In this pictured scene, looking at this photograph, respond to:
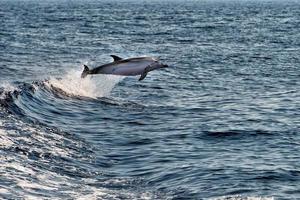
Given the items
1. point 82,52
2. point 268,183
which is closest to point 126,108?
point 268,183

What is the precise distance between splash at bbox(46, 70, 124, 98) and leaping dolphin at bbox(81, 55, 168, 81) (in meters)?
8.25

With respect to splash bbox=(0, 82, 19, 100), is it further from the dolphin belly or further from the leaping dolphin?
the dolphin belly

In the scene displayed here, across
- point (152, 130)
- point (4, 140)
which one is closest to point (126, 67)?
point (152, 130)

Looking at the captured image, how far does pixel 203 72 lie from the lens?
138 feet

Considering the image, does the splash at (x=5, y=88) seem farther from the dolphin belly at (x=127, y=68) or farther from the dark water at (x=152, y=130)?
the dolphin belly at (x=127, y=68)

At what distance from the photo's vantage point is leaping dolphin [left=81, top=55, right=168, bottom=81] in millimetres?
23062

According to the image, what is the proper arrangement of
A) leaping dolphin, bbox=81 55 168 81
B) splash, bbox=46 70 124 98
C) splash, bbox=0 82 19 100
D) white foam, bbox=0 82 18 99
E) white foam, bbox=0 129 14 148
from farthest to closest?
1. splash, bbox=46 70 124 98
2. splash, bbox=0 82 19 100
3. white foam, bbox=0 82 18 99
4. leaping dolphin, bbox=81 55 168 81
5. white foam, bbox=0 129 14 148

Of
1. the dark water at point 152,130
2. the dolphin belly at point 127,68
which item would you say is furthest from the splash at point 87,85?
the dolphin belly at point 127,68

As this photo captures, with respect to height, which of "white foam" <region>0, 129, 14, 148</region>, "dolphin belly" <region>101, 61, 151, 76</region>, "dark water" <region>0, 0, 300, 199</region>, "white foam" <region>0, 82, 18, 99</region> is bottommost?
"dark water" <region>0, 0, 300, 199</region>

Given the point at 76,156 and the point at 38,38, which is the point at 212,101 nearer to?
the point at 76,156

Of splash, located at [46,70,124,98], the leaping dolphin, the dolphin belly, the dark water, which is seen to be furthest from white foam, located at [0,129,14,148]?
splash, located at [46,70,124,98]

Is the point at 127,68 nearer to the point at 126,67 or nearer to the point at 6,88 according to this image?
the point at 126,67

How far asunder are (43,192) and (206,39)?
52477 mm

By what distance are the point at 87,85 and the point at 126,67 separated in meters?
11.1
